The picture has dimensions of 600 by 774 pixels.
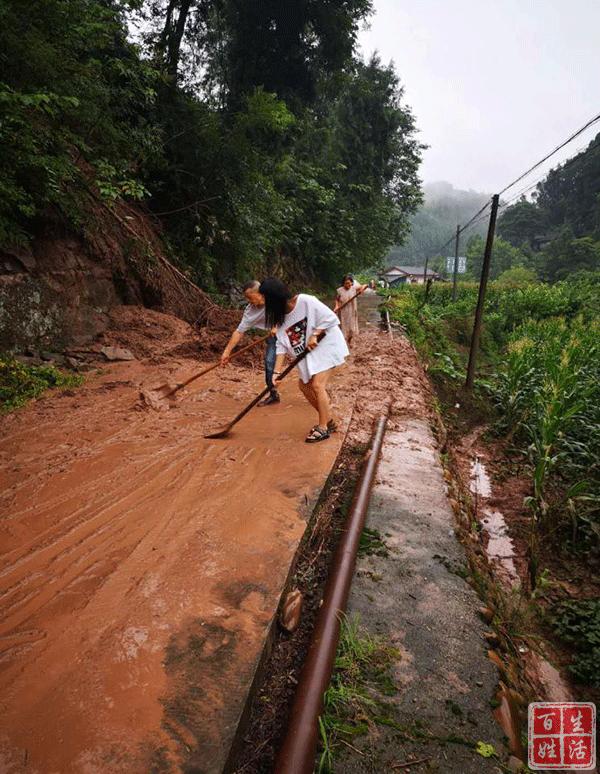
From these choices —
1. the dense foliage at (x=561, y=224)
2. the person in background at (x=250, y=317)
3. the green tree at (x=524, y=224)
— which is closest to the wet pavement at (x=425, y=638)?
the person in background at (x=250, y=317)

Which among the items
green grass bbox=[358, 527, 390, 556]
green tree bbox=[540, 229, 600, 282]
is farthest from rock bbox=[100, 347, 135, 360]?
green tree bbox=[540, 229, 600, 282]

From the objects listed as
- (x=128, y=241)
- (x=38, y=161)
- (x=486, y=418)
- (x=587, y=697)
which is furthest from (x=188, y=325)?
(x=587, y=697)

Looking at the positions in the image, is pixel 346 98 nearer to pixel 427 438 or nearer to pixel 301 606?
pixel 427 438

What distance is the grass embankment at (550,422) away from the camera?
3.38 m

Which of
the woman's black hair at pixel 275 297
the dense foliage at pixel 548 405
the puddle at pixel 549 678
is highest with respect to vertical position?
the woman's black hair at pixel 275 297

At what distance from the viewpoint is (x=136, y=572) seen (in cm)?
237

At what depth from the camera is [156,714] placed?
1.60 m

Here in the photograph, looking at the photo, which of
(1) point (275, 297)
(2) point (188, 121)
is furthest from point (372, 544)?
(2) point (188, 121)

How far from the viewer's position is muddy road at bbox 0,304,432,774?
1.57m

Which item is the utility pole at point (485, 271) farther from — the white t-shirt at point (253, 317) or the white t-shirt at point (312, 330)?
the white t-shirt at point (253, 317)

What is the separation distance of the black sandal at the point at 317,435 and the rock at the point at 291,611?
2014mm

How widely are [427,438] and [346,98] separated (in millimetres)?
20333

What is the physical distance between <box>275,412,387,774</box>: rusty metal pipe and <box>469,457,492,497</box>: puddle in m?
2.55

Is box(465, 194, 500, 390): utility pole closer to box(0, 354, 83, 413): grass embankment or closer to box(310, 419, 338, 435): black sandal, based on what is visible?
box(310, 419, 338, 435): black sandal
